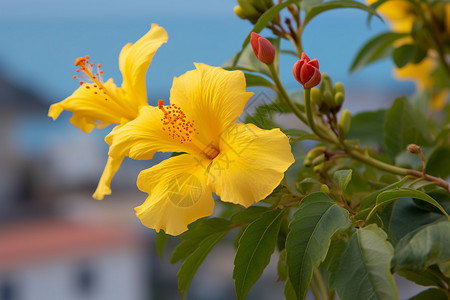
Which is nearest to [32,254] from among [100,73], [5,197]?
[5,197]

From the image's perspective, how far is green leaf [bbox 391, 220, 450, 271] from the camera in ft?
0.73

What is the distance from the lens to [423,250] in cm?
23

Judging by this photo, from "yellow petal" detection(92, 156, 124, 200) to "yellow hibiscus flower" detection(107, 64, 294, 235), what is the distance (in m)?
0.02

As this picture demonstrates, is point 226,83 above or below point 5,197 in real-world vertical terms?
above

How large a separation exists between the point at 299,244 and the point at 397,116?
9.3 inches

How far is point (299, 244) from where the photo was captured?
0.80 ft

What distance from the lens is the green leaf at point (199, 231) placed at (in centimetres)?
32

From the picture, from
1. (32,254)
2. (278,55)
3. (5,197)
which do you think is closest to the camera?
(278,55)

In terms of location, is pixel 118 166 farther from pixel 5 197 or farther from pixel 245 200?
pixel 5 197

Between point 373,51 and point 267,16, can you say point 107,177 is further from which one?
point 373,51

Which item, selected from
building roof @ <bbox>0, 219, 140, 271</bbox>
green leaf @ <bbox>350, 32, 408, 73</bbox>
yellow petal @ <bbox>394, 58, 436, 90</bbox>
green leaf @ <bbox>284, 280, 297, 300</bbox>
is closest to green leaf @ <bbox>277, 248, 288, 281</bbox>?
green leaf @ <bbox>284, 280, 297, 300</bbox>

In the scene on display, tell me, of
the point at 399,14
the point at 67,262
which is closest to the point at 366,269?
the point at 399,14

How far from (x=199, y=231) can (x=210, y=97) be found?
0.31 feet

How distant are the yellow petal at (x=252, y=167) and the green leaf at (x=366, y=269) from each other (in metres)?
0.05
